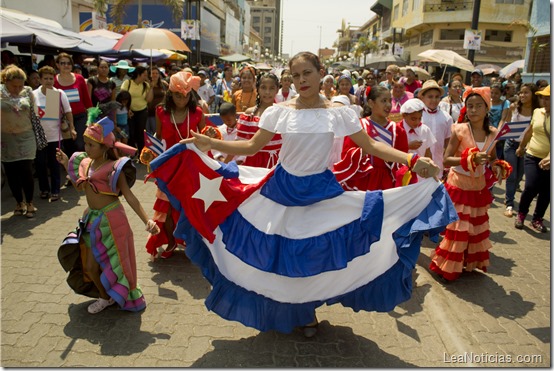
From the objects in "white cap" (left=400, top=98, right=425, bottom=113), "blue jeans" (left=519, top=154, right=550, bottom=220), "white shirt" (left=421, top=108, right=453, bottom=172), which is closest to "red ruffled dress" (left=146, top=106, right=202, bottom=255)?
"white cap" (left=400, top=98, right=425, bottom=113)

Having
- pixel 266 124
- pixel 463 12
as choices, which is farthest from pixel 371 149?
pixel 463 12

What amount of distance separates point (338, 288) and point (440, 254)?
7.18 ft

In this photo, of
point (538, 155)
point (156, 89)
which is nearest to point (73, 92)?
point (156, 89)

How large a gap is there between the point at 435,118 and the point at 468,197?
5.09 ft

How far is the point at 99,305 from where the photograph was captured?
4.04 m

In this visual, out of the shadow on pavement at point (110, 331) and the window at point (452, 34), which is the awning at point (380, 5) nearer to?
the window at point (452, 34)

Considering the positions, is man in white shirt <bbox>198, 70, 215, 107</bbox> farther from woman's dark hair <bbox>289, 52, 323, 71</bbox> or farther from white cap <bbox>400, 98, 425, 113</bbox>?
woman's dark hair <bbox>289, 52, 323, 71</bbox>

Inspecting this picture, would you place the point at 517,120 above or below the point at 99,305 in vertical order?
above

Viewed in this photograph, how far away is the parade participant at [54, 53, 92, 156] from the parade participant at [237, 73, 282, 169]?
4.01 m

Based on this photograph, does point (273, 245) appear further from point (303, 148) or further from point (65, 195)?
point (65, 195)

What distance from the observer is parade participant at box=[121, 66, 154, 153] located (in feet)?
33.7

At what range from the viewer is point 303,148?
328 centimetres

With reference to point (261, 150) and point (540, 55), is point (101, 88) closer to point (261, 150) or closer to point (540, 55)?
point (261, 150)

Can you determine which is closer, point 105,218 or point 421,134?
point 105,218
